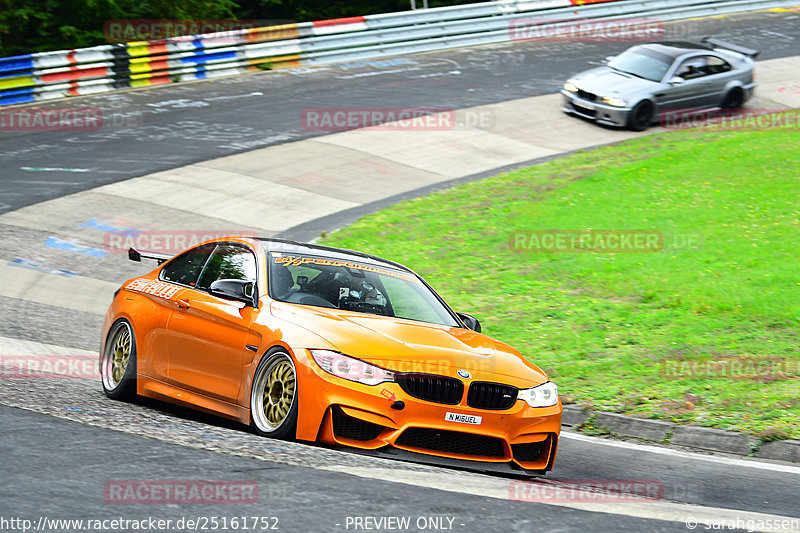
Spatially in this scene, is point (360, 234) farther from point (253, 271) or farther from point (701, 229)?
point (253, 271)

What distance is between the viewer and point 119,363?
8.52 meters

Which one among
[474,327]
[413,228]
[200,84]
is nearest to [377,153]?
[413,228]

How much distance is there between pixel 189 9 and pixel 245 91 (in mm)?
7666

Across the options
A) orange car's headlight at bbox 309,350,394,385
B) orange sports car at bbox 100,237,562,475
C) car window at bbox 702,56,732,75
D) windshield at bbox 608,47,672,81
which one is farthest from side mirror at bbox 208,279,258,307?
car window at bbox 702,56,732,75

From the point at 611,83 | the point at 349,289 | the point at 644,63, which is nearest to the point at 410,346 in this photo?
→ the point at 349,289

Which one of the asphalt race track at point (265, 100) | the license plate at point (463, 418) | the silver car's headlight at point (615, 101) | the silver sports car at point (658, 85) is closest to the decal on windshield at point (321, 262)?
the license plate at point (463, 418)

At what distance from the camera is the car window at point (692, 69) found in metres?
22.8

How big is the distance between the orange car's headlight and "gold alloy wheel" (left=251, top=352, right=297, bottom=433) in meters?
0.22

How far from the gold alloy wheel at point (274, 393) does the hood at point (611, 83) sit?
1695 cm

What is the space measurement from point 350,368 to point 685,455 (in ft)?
10.2

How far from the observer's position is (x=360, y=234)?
614 inches

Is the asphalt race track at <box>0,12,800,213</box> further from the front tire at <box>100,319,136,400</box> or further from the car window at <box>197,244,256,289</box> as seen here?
the car window at <box>197,244,256,289</box>

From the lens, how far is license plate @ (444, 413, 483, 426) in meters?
6.53

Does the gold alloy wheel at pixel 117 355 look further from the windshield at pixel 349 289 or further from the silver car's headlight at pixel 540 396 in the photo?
the silver car's headlight at pixel 540 396
